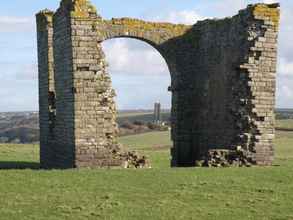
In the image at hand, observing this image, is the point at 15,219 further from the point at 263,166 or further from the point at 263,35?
the point at 263,35

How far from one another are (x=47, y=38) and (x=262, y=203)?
435 inches

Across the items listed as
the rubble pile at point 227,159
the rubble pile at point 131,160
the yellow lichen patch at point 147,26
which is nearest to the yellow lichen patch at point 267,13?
the yellow lichen patch at point 147,26

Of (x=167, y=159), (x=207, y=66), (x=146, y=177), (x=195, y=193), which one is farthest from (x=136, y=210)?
(x=167, y=159)

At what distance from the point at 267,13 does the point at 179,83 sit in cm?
415

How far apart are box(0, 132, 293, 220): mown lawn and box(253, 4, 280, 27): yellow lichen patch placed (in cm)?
456

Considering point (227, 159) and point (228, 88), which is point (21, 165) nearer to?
point (227, 159)

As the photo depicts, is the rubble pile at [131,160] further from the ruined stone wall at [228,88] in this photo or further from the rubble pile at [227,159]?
the ruined stone wall at [228,88]

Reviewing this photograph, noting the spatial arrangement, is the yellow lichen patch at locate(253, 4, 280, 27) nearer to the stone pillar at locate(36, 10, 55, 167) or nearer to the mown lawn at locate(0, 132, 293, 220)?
the mown lawn at locate(0, 132, 293, 220)

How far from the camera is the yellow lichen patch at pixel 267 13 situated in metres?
18.6

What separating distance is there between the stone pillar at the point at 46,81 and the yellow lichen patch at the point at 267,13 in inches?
267

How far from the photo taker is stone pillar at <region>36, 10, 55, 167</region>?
69.4 feet

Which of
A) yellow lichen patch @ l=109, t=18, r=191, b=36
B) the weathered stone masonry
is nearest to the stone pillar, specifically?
the weathered stone masonry

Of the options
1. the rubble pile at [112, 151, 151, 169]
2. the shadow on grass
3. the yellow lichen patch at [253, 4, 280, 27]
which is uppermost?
the yellow lichen patch at [253, 4, 280, 27]

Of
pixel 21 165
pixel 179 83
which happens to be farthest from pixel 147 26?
pixel 21 165
